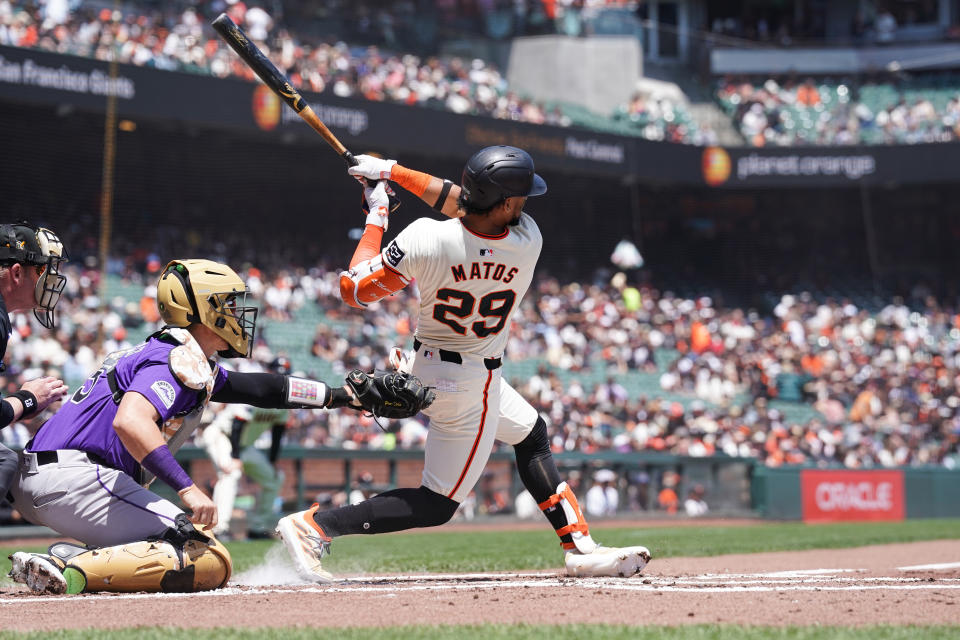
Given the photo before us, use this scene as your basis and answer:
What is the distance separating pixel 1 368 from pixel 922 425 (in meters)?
19.2

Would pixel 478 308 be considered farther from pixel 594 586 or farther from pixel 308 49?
pixel 308 49

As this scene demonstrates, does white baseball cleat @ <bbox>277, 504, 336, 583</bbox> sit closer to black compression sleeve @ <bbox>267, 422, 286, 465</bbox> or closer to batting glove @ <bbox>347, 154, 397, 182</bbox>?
batting glove @ <bbox>347, 154, 397, 182</bbox>

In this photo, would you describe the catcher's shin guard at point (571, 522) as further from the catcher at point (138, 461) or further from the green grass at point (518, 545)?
the green grass at point (518, 545)

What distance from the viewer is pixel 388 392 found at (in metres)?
5.02

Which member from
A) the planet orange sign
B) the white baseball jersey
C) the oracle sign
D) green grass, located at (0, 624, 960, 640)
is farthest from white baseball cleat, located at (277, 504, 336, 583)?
the planet orange sign

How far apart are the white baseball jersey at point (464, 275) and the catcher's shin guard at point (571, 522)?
795mm

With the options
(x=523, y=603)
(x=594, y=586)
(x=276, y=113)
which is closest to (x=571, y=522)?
(x=594, y=586)

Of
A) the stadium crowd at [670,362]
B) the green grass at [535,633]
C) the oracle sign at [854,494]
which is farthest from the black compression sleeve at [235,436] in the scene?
the oracle sign at [854,494]

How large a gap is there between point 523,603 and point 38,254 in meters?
2.37

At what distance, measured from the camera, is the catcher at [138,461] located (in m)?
4.61

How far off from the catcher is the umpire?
0.14 metres

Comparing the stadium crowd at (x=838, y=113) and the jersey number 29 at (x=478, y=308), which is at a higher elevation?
the stadium crowd at (x=838, y=113)

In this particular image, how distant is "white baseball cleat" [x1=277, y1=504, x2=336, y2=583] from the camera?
5266 millimetres

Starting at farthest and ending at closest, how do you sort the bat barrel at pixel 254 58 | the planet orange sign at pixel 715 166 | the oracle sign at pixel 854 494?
the planet orange sign at pixel 715 166
the oracle sign at pixel 854 494
the bat barrel at pixel 254 58
